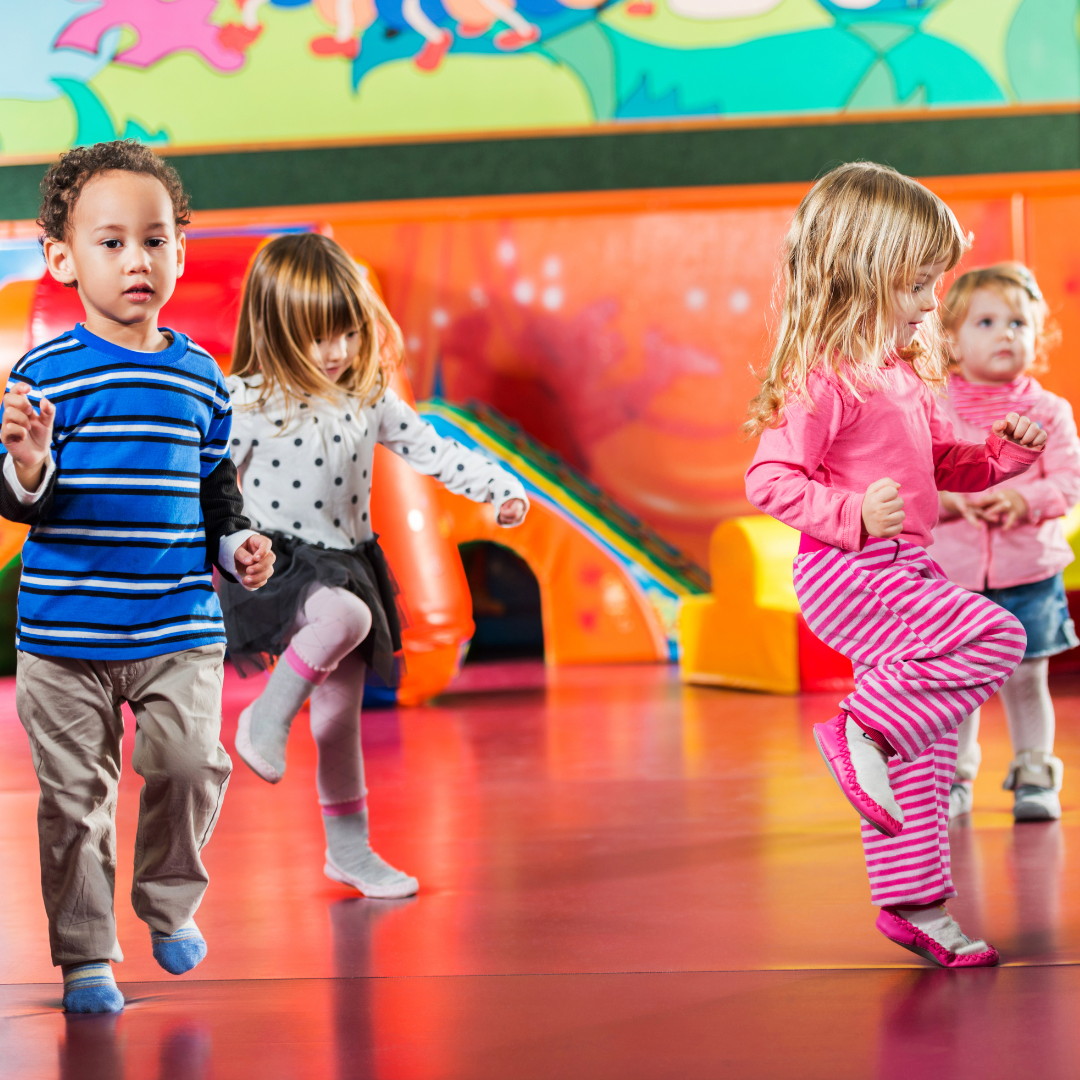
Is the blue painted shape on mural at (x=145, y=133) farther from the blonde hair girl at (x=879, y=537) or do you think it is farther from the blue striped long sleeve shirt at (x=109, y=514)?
Answer: the blonde hair girl at (x=879, y=537)

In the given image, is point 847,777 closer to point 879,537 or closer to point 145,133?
point 879,537

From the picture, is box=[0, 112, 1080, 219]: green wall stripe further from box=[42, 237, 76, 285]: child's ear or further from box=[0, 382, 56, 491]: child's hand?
box=[0, 382, 56, 491]: child's hand

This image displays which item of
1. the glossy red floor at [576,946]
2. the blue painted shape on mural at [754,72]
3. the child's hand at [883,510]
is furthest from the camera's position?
the blue painted shape on mural at [754,72]

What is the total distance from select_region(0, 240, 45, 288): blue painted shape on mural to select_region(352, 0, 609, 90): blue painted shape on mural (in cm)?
167

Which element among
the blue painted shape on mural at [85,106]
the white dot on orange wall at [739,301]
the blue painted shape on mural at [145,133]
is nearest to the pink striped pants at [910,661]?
the white dot on orange wall at [739,301]

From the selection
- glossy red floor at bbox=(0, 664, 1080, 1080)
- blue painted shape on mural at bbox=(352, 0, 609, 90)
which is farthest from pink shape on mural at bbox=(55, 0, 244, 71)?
glossy red floor at bbox=(0, 664, 1080, 1080)

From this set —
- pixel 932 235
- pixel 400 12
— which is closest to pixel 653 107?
pixel 400 12

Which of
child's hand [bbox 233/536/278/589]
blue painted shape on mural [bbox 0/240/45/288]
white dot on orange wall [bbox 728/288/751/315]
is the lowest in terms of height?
child's hand [bbox 233/536/278/589]

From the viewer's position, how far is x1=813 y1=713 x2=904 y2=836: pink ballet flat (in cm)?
150

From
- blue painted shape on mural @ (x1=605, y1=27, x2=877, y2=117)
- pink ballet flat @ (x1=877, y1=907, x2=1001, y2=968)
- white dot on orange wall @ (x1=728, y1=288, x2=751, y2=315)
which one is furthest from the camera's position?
blue painted shape on mural @ (x1=605, y1=27, x2=877, y2=117)

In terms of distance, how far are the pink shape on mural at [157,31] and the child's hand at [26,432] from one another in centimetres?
517

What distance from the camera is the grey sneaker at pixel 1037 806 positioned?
7.55 feet

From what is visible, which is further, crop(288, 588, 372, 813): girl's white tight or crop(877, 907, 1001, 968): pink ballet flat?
crop(288, 588, 372, 813): girl's white tight

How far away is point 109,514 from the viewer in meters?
1.51
